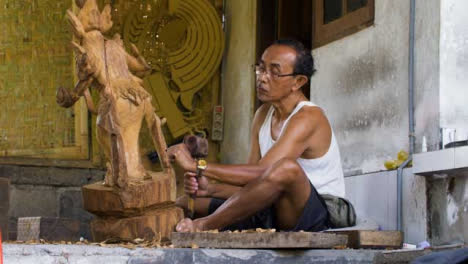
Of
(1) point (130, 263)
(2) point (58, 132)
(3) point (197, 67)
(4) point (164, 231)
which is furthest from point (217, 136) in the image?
(1) point (130, 263)

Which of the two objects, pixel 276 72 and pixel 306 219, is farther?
pixel 276 72

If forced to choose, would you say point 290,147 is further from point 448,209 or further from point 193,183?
point 448,209

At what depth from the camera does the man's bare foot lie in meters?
4.87

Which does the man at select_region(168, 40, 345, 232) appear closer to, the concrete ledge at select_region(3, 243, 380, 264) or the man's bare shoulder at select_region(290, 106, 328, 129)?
the man's bare shoulder at select_region(290, 106, 328, 129)

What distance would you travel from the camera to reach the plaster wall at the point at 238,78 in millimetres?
8195

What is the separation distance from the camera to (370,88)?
6.16 meters

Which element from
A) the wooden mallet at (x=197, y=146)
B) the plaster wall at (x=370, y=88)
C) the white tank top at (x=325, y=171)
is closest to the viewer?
the wooden mallet at (x=197, y=146)

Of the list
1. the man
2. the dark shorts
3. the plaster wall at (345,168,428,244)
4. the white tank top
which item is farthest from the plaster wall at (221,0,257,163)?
the dark shorts

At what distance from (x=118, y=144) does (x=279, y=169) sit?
31.1 inches

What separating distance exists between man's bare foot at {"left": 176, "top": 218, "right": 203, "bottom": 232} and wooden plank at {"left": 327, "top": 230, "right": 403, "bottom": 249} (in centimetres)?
64

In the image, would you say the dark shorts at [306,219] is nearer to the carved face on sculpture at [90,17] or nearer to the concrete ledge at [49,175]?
the carved face on sculpture at [90,17]

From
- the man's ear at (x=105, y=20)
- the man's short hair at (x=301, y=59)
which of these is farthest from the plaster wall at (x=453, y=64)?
the man's ear at (x=105, y=20)

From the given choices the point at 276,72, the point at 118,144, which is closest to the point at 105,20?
the point at 118,144

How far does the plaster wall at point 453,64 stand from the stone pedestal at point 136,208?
147 cm
